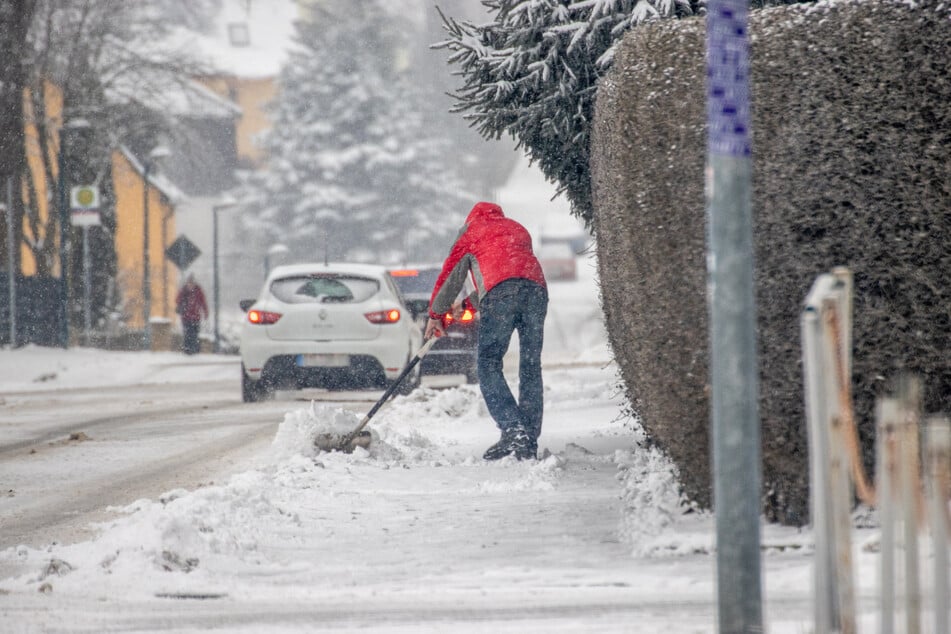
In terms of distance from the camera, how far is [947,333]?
5.43 m

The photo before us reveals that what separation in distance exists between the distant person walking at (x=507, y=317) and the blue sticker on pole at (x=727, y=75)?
5.60 metres

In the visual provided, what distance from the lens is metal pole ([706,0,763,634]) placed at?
3.79 m

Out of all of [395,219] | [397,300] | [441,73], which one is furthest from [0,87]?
[441,73]

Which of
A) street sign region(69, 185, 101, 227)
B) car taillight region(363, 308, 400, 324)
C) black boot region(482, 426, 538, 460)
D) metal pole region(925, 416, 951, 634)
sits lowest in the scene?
black boot region(482, 426, 538, 460)

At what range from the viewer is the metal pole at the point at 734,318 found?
12.4ft

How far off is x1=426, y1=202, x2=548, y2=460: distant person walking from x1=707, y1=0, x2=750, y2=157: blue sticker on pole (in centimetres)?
560

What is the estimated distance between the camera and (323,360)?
16141 millimetres

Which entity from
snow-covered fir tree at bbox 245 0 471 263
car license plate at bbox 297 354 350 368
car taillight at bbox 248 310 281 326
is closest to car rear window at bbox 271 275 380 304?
car taillight at bbox 248 310 281 326

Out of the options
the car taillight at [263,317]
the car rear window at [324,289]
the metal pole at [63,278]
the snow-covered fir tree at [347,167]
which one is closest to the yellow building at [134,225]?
the snow-covered fir tree at [347,167]

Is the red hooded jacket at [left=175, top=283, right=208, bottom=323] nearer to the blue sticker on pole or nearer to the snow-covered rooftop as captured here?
the blue sticker on pole

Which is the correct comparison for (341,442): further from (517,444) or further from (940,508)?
(940,508)

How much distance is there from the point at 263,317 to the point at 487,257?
7023mm

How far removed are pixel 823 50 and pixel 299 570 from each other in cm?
289

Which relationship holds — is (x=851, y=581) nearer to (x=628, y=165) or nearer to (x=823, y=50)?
(x=823, y=50)
